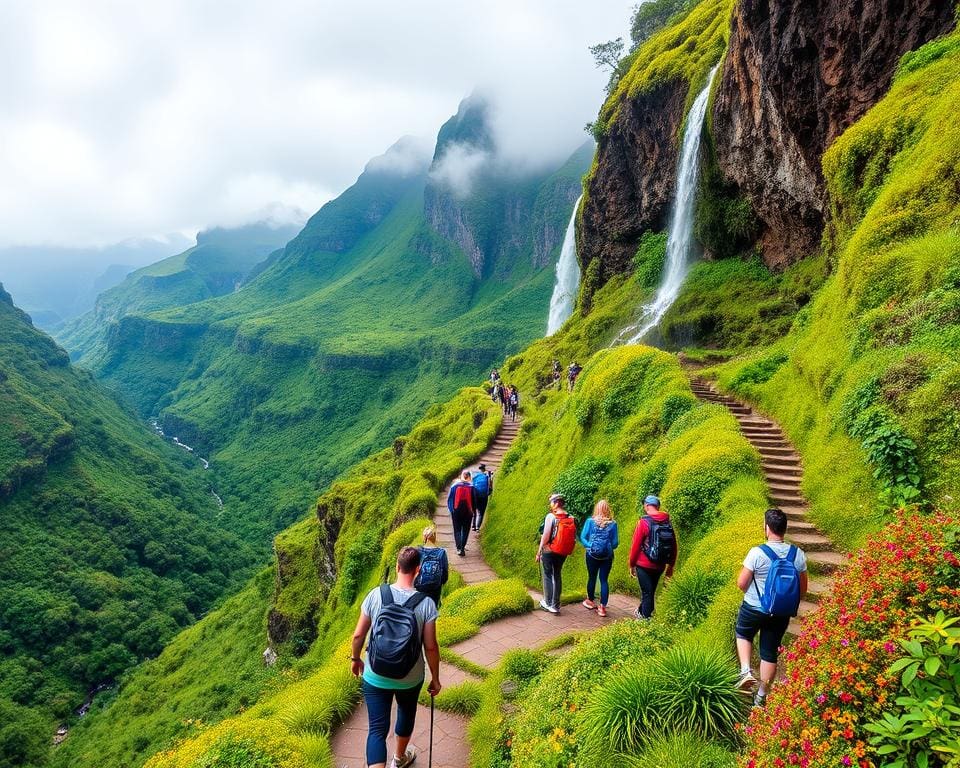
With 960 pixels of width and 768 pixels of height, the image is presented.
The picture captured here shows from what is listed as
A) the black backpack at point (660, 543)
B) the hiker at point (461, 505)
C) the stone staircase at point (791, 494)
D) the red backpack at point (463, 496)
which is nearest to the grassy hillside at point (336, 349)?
the hiker at point (461, 505)

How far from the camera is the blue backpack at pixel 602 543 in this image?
323 inches

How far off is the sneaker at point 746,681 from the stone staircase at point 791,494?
3.69 ft

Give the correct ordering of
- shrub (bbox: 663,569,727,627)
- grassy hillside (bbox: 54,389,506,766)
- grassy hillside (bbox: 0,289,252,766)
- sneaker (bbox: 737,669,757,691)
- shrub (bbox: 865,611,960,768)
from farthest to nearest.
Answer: grassy hillside (bbox: 0,289,252,766) < grassy hillside (bbox: 54,389,506,766) < shrub (bbox: 663,569,727,627) < sneaker (bbox: 737,669,757,691) < shrub (bbox: 865,611,960,768)

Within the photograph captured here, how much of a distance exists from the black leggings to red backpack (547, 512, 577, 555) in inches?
48.9

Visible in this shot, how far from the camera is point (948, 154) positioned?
9.34 meters

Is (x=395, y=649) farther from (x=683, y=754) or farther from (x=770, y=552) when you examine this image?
(x=770, y=552)

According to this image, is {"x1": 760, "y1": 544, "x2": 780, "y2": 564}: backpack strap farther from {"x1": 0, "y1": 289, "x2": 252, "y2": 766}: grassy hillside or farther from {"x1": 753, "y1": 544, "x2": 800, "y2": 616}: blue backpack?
{"x1": 0, "y1": 289, "x2": 252, "y2": 766}: grassy hillside

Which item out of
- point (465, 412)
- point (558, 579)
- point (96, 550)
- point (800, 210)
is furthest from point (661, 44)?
point (96, 550)

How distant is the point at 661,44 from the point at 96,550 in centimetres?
7918

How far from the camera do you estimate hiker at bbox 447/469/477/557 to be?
41.9 ft

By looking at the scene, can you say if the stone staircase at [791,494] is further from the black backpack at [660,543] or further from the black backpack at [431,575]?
the black backpack at [431,575]

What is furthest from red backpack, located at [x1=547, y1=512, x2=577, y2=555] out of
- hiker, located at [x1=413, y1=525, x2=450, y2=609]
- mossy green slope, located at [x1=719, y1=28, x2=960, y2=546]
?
mossy green slope, located at [x1=719, y1=28, x2=960, y2=546]

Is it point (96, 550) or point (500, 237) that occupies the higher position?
point (500, 237)

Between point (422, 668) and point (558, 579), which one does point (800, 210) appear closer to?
point (558, 579)
